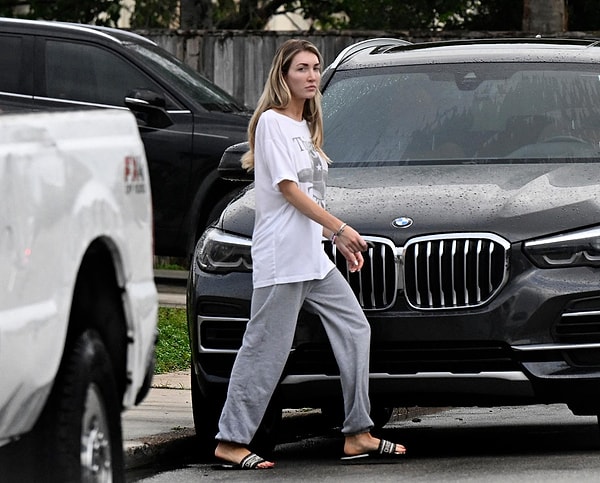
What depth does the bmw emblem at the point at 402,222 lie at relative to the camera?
314 inches

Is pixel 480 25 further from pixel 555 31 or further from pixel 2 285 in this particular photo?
pixel 2 285

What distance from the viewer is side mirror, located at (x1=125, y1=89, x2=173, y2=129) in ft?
46.9

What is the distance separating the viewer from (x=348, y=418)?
8.08 m

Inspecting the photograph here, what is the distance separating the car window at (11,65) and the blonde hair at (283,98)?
6.54m

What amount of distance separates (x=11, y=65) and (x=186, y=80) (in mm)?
1343

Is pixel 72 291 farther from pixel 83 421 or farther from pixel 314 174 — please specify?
pixel 314 174

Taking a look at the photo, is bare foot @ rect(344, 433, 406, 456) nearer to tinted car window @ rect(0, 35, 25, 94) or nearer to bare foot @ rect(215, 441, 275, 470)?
bare foot @ rect(215, 441, 275, 470)

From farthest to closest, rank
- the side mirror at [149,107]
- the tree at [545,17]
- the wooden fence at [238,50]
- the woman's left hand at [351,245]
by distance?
the tree at [545,17], the wooden fence at [238,50], the side mirror at [149,107], the woman's left hand at [351,245]

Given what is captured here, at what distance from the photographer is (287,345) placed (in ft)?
26.2

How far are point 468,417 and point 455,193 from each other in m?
2.59

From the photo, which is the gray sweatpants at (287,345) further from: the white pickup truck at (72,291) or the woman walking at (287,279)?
the white pickup truck at (72,291)

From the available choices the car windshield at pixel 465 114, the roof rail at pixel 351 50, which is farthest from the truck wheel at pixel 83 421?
the roof rail at pixel 351 50

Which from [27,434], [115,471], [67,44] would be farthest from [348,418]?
[67,44]

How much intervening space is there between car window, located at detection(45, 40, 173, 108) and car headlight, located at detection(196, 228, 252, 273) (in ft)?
20.6
